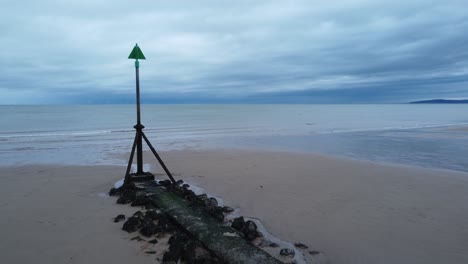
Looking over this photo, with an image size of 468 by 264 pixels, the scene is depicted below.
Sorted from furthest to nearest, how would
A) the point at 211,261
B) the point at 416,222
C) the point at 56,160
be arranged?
1. the point at 56,160
2. the point at 416,222
3. the point at 211,261

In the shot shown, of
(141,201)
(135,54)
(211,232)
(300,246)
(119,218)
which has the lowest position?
(300,246)

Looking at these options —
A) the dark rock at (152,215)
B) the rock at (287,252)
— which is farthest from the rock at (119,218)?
the rock at (287,252)

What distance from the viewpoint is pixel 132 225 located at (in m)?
5.78

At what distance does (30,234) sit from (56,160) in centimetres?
947

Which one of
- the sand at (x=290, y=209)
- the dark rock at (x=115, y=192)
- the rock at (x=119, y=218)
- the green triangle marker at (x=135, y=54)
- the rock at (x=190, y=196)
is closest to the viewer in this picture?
the sand at (x=290, y=209)

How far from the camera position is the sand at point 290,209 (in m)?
5.20

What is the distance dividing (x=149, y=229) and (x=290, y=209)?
3426mm

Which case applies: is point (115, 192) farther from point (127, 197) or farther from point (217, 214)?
point (217, 214)

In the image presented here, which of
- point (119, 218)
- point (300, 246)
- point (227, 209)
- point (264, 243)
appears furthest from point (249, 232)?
point (119, 218)

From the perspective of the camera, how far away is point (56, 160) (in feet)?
46.2

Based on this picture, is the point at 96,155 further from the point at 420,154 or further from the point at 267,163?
the point at 420,154

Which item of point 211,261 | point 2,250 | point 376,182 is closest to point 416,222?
point 376,182

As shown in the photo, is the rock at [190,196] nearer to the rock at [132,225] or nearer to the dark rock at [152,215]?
the dark rock at [152,215]

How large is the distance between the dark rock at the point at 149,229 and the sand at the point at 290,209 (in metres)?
0.24
